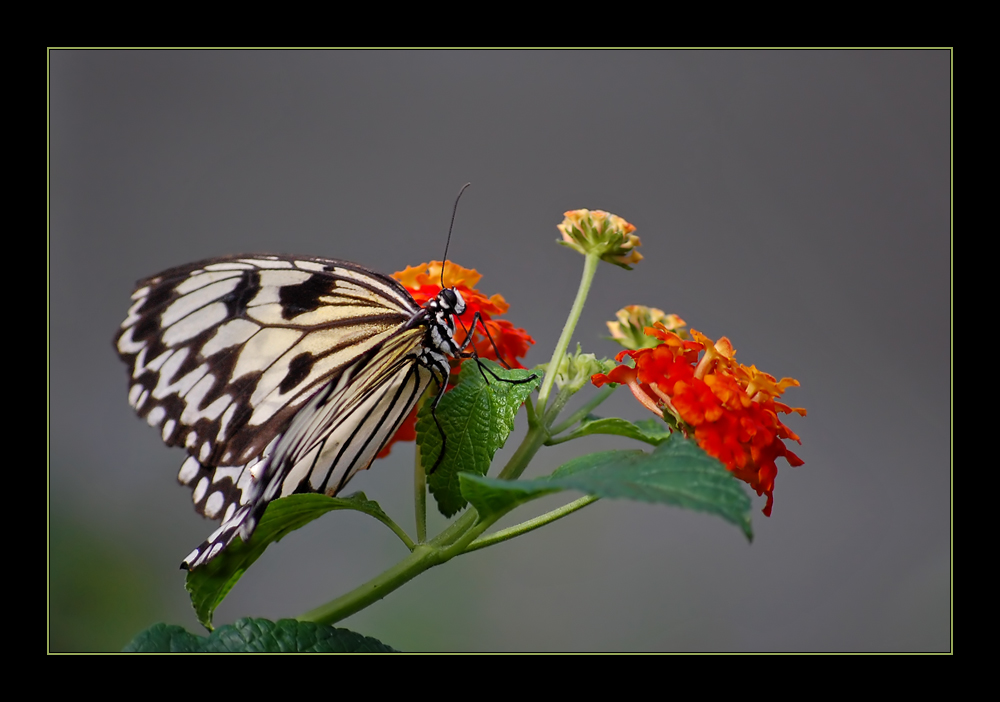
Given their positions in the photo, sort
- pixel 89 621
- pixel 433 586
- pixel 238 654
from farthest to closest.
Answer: pixel 433 586
pixel 89 621
pixel 238 654

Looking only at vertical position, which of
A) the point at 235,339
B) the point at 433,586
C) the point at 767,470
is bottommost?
the point at 433,586

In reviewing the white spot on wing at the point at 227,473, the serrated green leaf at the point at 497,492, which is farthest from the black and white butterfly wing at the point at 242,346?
the serrated green leaf at the point at 497,492

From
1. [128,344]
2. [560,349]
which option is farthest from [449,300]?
[128,344]

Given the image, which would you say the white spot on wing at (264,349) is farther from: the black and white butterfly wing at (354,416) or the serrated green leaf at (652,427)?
the serrated green leaf at (652,427)

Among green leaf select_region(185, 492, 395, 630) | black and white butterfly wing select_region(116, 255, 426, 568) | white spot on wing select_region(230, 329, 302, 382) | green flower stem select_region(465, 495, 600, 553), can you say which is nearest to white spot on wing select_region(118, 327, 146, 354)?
black and white butterfly wing select_region(116, 255, 426, 568)

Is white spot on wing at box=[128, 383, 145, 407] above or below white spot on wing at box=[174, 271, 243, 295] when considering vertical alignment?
below

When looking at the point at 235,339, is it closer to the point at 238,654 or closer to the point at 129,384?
the point at 129,384

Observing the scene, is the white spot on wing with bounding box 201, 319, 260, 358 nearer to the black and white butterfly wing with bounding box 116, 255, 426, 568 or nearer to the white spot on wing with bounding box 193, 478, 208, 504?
the black and white butterfly wing with bounding box 116, 255, 426, 568

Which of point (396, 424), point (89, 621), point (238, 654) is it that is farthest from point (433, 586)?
point (238, 654)
